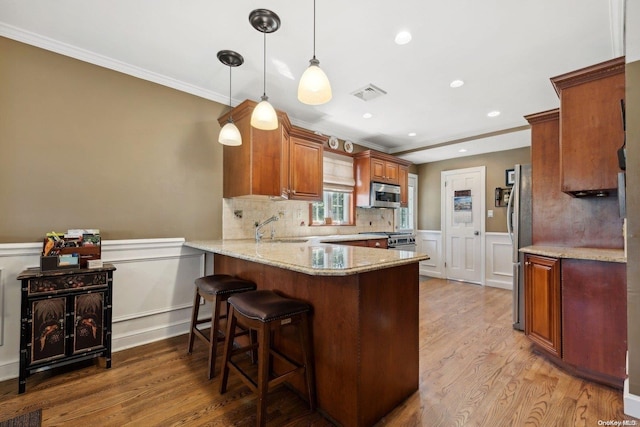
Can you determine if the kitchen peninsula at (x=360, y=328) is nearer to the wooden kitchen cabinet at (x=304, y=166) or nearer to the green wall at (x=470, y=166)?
the wooden kitchen cabinet at (x=304, y=166)

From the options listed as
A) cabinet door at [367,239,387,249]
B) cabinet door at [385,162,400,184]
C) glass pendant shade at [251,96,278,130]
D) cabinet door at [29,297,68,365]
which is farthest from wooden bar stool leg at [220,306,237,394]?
cabinet door at [385,162,400,184]

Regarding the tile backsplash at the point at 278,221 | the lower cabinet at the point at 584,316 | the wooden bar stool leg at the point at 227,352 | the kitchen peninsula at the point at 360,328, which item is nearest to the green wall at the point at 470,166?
the tile backsplash at the point at 278,221

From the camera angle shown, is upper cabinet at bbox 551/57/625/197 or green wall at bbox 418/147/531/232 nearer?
upper cabinet at bbox 551/57/625/197

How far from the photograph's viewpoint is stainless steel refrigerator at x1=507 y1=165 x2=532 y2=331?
300 cm

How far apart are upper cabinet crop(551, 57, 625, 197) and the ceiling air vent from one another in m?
1.53

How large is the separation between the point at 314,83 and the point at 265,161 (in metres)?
1.56

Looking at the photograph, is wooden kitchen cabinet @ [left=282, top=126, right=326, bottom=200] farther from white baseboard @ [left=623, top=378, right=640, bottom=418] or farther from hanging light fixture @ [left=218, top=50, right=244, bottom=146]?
white baseboard @ [left=623, top=378, right=640, bottom=418]

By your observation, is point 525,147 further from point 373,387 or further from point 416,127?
point 373,387

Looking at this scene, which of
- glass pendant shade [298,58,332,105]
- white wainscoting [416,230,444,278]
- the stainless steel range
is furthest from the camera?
white wainscoting [416,230,444,278]

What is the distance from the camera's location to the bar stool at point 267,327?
59.5 inches

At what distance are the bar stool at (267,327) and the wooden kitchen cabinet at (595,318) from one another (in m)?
2.01

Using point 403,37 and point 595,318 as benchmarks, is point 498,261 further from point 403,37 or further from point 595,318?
point 403,37

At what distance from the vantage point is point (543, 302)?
2379mm

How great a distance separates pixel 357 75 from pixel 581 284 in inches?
101
